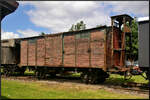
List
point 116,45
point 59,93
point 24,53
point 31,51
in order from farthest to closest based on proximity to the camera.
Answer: point 24,53
point 31,51
point 116,45
point 59,93

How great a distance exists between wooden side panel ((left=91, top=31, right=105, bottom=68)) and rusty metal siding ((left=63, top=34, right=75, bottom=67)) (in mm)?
1772

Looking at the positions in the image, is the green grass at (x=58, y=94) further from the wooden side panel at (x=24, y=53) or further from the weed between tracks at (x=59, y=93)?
the wooden side panel at (x=24, y=53)

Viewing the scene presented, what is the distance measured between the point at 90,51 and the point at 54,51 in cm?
374

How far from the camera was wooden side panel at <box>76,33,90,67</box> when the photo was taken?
13.6 metres

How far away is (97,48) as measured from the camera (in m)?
13.0

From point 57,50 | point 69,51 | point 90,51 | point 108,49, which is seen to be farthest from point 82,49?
point 57,50

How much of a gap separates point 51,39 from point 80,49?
3374mm

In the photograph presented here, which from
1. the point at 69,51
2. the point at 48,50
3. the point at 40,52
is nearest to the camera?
the point at 69,51

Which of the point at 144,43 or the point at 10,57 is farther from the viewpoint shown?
the point at 10,57

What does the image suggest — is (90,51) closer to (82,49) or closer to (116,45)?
(82,49)

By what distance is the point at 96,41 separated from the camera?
1310 cm

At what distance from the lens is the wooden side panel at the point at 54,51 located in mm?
15374

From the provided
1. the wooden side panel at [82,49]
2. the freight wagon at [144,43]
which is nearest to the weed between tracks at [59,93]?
the freight wagon at [144,43]

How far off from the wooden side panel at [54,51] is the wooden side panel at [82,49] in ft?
6.15
